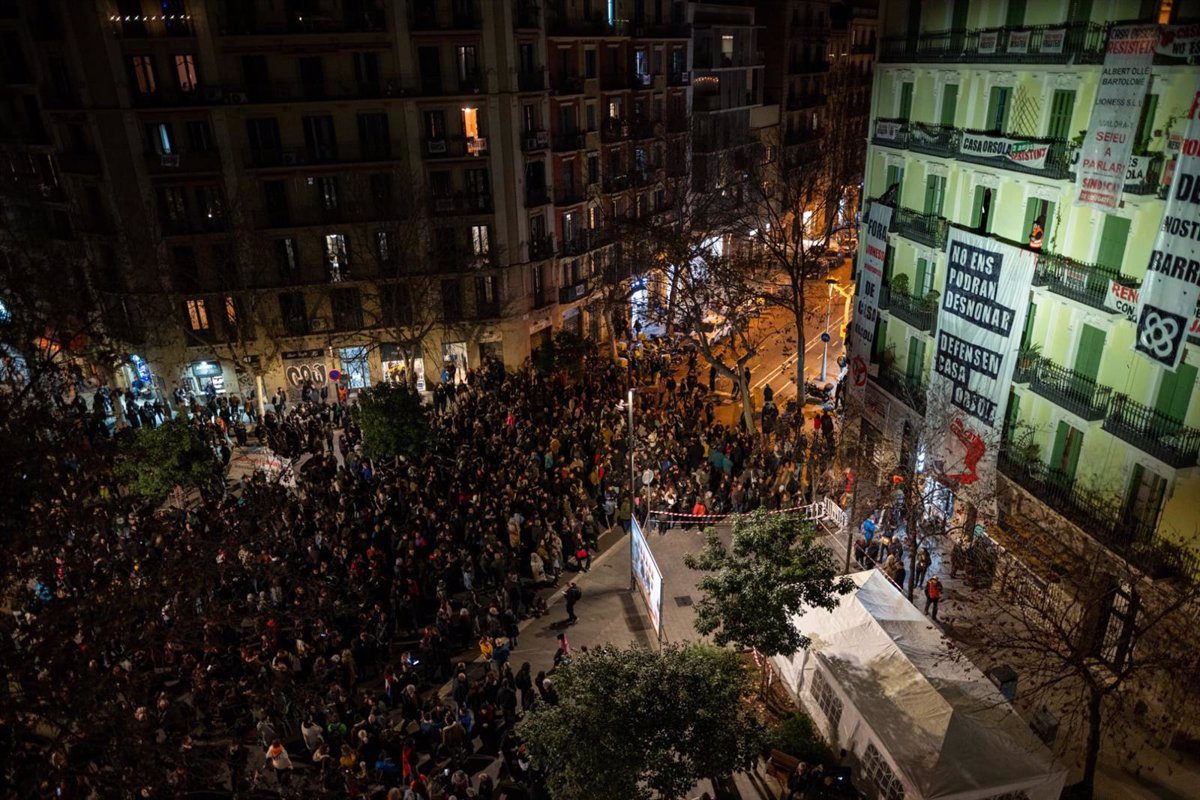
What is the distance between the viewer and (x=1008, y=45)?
20078 mm

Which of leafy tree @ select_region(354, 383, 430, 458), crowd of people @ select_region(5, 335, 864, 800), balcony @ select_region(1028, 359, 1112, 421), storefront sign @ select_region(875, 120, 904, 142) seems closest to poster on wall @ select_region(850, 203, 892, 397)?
storefront sign @ select_region(875, 120, 904, 142)

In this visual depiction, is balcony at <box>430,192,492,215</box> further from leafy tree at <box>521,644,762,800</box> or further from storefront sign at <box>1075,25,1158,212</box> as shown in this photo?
leafy tree at <box>521,644,762,800</box>

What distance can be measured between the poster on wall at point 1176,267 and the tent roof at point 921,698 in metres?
7.26

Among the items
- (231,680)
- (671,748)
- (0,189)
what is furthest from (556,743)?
(0,189)

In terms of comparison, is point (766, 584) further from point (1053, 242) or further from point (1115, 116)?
point (1115, 116)

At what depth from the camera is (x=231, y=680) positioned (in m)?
16.8

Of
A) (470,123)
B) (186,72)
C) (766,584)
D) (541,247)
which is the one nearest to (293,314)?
(186,72)

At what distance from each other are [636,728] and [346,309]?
27.4m

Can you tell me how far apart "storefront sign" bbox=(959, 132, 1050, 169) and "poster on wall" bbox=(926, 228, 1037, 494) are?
203 centimetres

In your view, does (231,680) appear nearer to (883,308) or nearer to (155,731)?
(155,731)

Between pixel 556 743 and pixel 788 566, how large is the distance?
5.96m

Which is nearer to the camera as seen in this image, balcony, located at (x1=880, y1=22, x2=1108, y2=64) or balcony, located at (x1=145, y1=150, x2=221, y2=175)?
balcony, located at (x1=880, y1=22, x2=1108, y2=64)

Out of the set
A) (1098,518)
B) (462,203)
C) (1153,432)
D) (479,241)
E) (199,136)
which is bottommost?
(1098,518)

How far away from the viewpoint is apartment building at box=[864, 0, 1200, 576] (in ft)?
54.9
